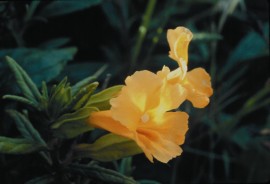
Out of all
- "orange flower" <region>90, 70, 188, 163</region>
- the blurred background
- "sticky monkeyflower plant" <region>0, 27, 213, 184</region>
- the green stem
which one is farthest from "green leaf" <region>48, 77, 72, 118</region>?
the green stem

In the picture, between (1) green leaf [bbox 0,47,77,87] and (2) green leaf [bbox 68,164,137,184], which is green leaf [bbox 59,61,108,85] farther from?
(2) green leaf [bbox 68,164,137,184]

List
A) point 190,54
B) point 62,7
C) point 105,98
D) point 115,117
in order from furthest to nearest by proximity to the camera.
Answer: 1. point 190,54
2. point 62,7
3. point 105,98
4. point 115,117

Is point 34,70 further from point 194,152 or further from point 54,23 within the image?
point 194,152

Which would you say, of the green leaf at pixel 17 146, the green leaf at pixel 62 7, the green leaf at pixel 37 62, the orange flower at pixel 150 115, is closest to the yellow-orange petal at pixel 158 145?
the orange flower at pixel 150 115

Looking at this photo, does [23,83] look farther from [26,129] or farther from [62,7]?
[62,7]

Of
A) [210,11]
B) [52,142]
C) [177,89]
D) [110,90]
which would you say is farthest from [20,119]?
[210,11]

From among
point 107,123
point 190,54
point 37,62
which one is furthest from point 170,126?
point 190,54
